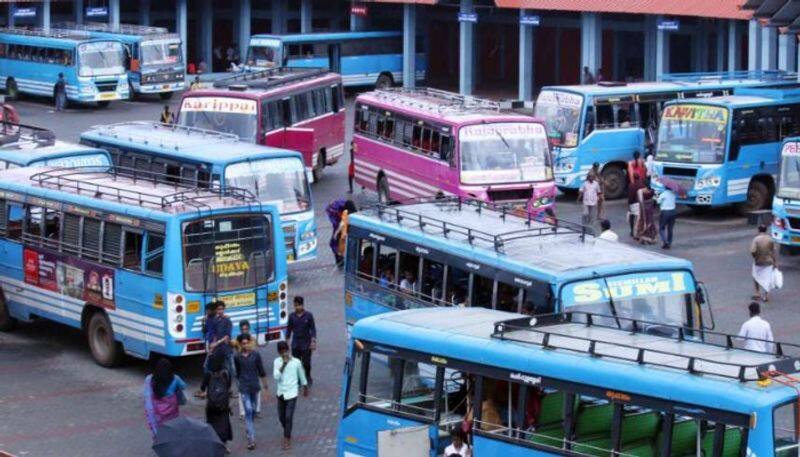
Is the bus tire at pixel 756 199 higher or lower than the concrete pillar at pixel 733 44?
lower

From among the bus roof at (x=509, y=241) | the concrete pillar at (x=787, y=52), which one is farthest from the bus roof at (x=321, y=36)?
the bus roof at (x=509, y=241)

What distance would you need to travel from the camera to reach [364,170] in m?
36.3

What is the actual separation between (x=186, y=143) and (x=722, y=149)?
11.3 meters

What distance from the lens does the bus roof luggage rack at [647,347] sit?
43.9 feet

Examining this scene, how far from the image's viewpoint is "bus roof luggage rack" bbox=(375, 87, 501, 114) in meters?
33.3

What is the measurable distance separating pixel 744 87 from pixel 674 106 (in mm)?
3517

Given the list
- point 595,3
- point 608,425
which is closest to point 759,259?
point 608,425

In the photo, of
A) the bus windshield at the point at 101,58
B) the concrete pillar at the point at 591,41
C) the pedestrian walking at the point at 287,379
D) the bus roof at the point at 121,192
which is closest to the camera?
the pedestrian walking at the point at 287,379

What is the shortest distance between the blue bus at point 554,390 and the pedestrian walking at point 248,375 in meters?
2.45

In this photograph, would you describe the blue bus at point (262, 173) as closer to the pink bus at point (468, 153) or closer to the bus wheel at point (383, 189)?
the pink bus at point (468, 153)

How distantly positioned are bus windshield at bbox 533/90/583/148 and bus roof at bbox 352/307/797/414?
1939 centimetres

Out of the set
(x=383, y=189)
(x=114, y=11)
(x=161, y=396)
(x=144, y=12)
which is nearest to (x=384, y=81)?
(x=114, y=11)

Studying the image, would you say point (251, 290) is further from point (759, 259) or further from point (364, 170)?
point (364, 170)

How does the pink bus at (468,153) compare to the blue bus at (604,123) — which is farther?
the blue bus at (604,123)
